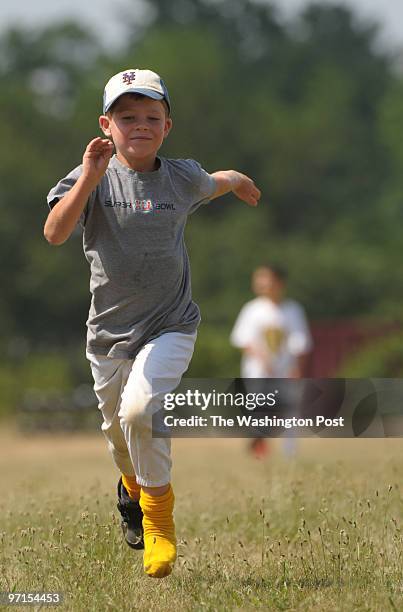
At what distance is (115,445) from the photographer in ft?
20.3

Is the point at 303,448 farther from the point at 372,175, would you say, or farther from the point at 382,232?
the point at 372,175

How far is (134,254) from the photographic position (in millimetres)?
5684

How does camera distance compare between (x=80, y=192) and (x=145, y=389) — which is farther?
(x=145, y=389)

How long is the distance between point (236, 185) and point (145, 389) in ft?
4.34

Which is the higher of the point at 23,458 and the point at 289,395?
the point at 289,395

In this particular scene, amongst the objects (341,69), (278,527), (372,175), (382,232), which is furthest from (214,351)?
(341,69)

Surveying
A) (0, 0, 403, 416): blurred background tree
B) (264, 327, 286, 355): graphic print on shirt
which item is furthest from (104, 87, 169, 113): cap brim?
(0, 0, 403, 416): blurred background tree

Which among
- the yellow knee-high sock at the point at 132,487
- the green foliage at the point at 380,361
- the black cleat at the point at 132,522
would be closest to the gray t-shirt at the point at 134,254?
the yellow knee-high sock at the point at 132,487

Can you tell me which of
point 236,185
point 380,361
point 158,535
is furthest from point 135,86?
point 380,361

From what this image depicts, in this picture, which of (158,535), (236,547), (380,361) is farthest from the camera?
(380,361)

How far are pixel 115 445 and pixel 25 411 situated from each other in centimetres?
1980

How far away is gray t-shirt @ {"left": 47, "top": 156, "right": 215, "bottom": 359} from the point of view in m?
5.66

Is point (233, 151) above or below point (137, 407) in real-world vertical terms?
below

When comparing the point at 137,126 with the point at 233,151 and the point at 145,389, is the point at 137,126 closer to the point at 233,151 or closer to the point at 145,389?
the point at 145,389
